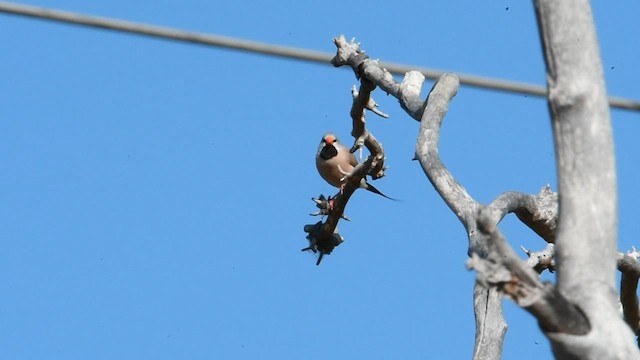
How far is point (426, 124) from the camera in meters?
4.71

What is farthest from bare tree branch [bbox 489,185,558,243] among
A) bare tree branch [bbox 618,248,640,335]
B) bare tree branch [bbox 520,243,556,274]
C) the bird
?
the bird

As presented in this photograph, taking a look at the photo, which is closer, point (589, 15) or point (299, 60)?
point (589, 15)

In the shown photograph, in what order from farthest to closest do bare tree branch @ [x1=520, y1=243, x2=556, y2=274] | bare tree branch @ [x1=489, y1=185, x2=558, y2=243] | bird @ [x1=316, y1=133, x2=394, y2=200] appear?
bird @ [x1=316, y1=133, x2=394, y2=200]
bare tree branch @ [x1=520, y1=243, x2=556, y2=274]
bare tree branch @ [x1=489, y1=185, x2=558, y2=243]

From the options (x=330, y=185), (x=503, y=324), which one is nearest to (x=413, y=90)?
(x=503, y=324)

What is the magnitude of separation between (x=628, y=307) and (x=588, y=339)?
367 cm

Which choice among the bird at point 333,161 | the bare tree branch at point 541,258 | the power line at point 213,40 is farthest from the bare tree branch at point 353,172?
the bird at point 333,161

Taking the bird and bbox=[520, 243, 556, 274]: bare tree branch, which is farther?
the bird

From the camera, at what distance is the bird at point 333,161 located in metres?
10.1

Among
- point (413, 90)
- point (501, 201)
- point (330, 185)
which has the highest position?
point (330, 185)

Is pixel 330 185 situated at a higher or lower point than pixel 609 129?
higher

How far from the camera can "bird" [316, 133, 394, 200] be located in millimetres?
10133

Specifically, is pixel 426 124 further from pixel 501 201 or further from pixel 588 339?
pixel 588 339

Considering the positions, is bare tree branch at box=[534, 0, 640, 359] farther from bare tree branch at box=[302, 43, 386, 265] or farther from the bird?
the bird

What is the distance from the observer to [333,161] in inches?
409
